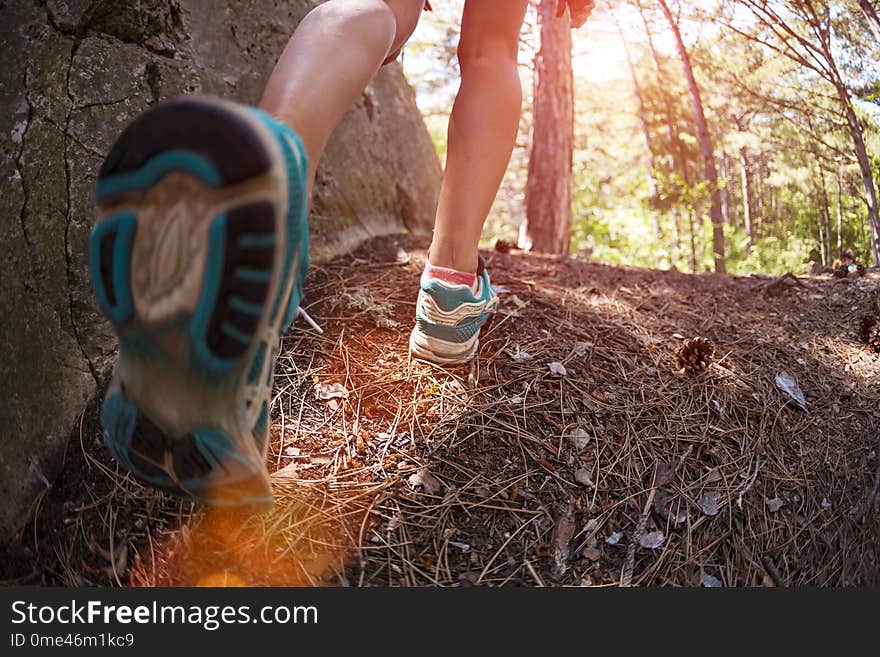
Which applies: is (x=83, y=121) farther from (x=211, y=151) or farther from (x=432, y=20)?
(x=432, y=20)

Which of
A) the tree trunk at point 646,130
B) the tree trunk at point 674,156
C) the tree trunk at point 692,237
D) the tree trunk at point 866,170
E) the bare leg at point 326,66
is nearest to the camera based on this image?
the bare leg at point 326,66

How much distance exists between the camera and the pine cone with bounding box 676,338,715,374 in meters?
1.79

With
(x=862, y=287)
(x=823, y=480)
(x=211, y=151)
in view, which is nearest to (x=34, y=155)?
(x=211, y=151)

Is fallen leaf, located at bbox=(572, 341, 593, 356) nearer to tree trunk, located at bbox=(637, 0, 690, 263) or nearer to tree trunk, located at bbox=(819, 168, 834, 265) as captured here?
tree trunk, located at bbox=(819, 168, 834, 265)

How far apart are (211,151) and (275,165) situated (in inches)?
3.1

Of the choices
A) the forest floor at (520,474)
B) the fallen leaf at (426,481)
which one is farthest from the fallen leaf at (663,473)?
the fallen leaf at (426,481)

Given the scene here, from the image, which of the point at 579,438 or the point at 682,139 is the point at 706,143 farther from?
the point at 682,139

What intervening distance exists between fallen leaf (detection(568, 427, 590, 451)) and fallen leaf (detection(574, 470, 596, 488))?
7 cm

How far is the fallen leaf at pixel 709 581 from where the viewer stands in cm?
132

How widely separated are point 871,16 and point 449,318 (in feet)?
6.95

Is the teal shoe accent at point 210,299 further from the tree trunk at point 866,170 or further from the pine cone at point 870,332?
the tree trunk at point 866,170

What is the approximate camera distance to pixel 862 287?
237 cm

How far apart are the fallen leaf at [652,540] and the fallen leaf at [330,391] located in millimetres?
797

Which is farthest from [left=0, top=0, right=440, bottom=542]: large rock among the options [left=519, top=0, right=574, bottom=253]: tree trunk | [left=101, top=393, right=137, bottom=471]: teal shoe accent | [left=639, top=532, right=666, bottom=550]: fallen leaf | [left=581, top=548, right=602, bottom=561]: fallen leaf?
[left=519, top=0, right=574, bottom=253]: tree trunk
